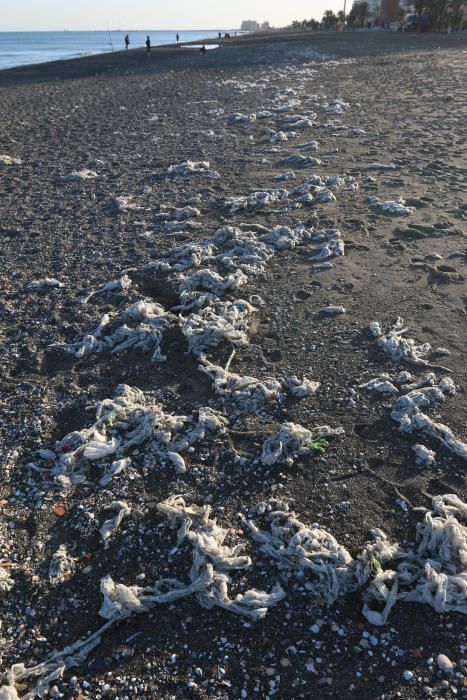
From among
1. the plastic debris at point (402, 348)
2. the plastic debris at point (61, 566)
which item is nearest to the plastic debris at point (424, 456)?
the plastic debris at point (402, 348)

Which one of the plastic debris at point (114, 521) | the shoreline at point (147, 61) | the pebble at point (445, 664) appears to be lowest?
the pebble at point (445, 664)

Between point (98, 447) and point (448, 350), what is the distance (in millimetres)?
3860

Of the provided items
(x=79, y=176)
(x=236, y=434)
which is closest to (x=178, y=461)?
(x=236, y=434)

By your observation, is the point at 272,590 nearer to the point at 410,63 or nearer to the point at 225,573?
the point at 225,573

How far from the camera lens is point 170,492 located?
418 centimetres

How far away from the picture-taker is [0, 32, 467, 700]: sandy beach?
3.15 m

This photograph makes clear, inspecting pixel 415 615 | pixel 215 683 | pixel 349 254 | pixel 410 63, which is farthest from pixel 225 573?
pixel 410 63

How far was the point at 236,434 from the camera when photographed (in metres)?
4.71

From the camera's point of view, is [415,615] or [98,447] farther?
[98,447]

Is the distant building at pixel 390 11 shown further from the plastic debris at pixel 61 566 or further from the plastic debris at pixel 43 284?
the plastic debris at pixel 61 566

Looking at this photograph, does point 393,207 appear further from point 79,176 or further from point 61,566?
point 61,566

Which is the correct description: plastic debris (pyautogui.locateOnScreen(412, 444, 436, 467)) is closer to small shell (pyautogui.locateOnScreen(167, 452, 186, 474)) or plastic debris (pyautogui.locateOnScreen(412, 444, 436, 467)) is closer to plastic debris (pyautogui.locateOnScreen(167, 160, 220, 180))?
small shell (pyautogui.locateOnScreen(167, 452, 186, 474))

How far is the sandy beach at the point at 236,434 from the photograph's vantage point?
315 cm

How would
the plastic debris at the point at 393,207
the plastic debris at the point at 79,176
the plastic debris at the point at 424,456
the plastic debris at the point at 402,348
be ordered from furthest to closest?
the plastic debris at the point at 79,176, the plastic debris at the point at 393,207, the plastic debris at the point at 402,348, the plastic debris at the point at 424,456
